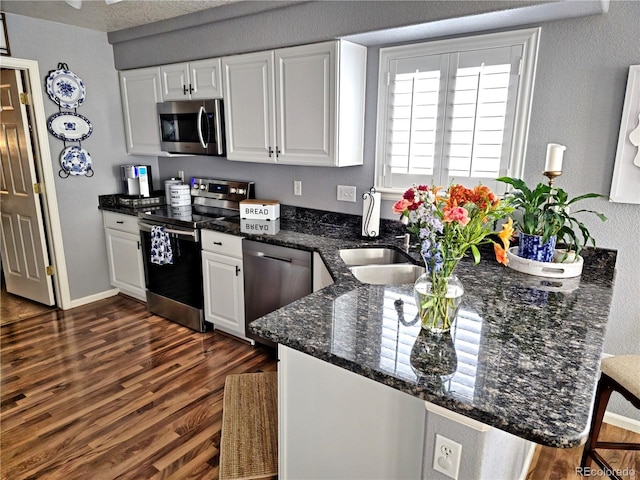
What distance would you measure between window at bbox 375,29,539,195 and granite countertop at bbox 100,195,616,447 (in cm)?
73

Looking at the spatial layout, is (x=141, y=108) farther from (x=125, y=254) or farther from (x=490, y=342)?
(x=490, y=342)

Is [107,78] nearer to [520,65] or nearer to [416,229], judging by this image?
[520,65]

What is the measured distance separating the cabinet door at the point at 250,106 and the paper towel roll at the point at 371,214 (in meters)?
0.77

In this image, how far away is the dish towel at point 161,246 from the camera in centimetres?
332

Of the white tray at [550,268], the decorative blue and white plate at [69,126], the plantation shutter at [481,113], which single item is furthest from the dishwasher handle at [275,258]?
the decorative blue and white plate at [69,126]

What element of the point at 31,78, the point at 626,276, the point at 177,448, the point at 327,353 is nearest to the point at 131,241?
the point at 31,78

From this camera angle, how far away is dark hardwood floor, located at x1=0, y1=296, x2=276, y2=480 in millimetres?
2066

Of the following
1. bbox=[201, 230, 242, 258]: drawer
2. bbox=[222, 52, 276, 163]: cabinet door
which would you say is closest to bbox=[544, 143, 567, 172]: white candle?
bbox=[222, 52, 276, 163]: cabinet door

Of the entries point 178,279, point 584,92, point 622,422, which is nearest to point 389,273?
point 584,92

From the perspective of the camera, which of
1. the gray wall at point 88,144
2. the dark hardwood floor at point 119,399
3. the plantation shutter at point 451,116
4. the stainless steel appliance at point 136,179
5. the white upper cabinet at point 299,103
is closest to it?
the dark hardwood floor at point 119,399

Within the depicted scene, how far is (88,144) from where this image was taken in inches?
151

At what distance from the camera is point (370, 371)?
3.88ft

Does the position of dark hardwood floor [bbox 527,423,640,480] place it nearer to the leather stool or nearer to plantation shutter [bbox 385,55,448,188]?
the leather stool

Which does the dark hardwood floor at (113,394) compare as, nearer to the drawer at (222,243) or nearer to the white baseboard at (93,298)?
the white baseboard at (93,298)
